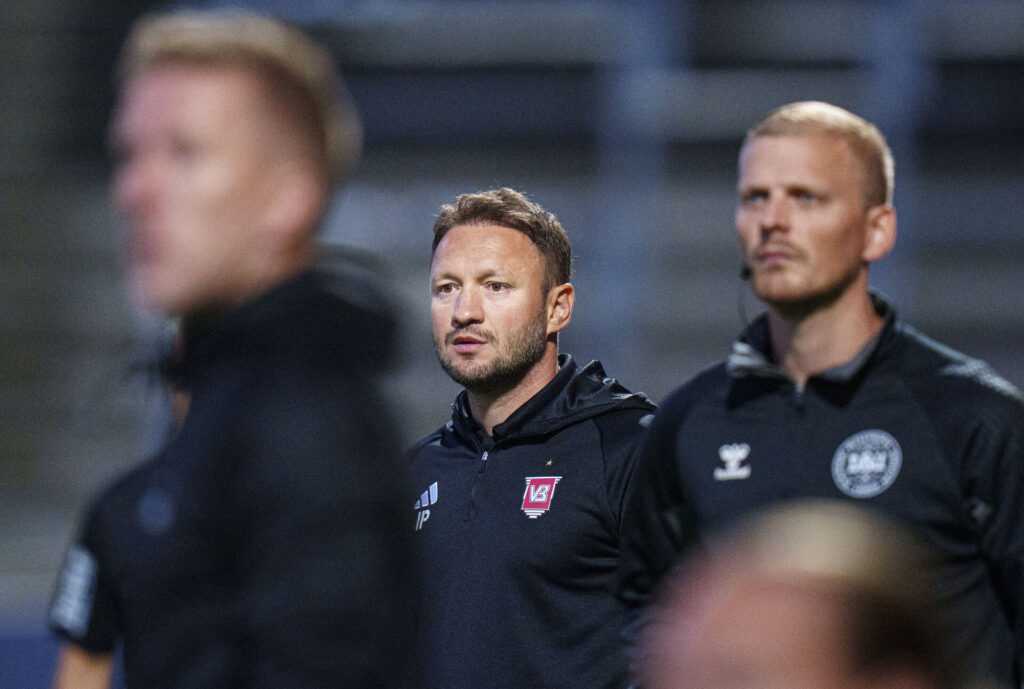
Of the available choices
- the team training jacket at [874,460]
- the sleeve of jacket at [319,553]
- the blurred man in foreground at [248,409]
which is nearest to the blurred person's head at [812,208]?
the team training jacket at [874,460]

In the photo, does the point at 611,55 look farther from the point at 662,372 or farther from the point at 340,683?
the point at 340,683

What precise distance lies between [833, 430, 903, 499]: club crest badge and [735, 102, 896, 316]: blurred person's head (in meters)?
0.40

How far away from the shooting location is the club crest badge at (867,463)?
358 cm

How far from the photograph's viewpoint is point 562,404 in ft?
12.1

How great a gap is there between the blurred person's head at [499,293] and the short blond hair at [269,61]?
1.69m

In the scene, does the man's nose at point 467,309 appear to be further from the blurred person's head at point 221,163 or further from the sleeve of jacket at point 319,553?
the sleeve of jacket at point 319,553

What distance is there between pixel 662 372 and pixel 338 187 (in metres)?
9.21

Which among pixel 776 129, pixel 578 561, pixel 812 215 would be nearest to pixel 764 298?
pixel 812 215

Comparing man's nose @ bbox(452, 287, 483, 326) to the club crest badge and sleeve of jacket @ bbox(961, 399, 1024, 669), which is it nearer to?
the club crest badge

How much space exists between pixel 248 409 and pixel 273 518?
0.49 feet

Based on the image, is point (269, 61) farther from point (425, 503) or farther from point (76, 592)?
point (425, 503)

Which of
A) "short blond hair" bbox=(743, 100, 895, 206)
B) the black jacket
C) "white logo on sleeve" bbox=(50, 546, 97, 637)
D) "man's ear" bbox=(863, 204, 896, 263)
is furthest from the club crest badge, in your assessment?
"white logo on sleeve" bbox=(50, 546, 97, 637)

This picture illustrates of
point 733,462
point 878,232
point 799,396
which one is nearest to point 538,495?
point 733,462

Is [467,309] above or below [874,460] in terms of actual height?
above
